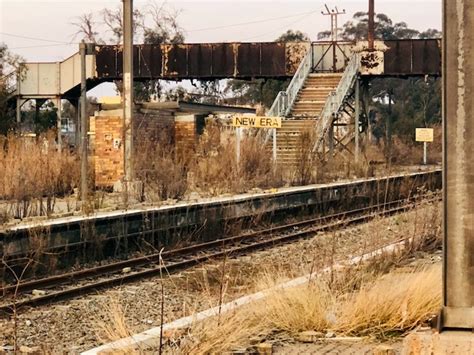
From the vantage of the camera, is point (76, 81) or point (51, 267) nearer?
point (51, 267)

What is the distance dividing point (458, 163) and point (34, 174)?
15349 mm

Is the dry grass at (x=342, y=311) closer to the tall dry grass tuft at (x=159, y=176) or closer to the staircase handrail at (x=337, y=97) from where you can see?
the tall dry grass tuft at (x=159, y=176)

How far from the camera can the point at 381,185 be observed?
2314 cm

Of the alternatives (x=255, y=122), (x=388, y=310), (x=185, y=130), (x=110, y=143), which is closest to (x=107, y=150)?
(x=110, y=143)

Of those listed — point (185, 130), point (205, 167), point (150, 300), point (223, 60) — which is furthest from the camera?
point (223, 60)

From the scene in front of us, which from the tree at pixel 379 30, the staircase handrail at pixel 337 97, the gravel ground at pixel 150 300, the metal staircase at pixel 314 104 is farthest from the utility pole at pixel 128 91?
the tree at pixel 379 30

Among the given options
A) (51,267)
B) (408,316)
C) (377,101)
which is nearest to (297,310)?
(408,316)

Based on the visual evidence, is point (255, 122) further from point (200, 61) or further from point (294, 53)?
point (200, 61)

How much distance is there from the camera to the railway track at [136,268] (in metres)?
10.0

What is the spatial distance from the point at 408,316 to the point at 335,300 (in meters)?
0.79

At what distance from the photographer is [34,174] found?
1917 cm

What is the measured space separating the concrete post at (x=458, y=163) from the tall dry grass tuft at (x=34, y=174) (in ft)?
40.8

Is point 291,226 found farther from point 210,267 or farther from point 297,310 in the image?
point 297,310

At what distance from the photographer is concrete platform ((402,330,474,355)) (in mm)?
5066
